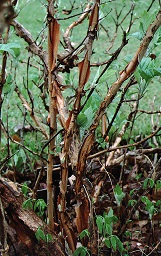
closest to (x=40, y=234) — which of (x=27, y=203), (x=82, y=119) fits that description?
(x=27, y=203)

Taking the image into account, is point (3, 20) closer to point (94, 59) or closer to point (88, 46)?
point (88, 46)

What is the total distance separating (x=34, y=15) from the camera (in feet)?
13.4

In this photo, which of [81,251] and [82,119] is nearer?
[82,119]

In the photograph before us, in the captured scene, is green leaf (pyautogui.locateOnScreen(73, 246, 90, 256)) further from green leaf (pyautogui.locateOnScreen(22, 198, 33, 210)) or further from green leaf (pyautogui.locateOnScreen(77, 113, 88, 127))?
green leaf (pyautogui.locateOnScreen(77, 113, 88, 127))

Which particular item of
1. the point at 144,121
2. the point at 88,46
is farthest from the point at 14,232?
the point at 144,121

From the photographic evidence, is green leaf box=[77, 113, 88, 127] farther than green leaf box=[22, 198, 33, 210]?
No

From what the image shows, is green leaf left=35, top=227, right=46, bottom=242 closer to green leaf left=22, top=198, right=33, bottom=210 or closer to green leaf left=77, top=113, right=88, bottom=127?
green leaf left=22, top=198, right=33, bottom=210

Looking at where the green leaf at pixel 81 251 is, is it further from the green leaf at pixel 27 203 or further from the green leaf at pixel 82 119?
the green leaf at pixel 82 119

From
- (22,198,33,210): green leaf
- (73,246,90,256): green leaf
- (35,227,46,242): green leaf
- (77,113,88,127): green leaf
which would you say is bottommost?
(73,246,90,256): green leaf

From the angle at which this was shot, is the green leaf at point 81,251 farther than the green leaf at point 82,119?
Yes

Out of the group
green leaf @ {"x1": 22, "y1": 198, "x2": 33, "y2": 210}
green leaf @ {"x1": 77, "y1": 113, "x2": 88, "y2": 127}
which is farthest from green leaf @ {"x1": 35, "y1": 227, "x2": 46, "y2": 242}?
green leaf @ {"x1": 77, "y1": 113, "x2": 88, "y2": 127}

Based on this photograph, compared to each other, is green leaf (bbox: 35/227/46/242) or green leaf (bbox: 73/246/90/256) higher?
green leaf (bbox: 35/227/46/242)

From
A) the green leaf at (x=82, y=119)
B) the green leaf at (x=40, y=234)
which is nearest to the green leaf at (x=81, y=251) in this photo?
the green leaf at (x=40, y=234)

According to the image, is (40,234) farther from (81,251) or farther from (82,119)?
(82,119)
